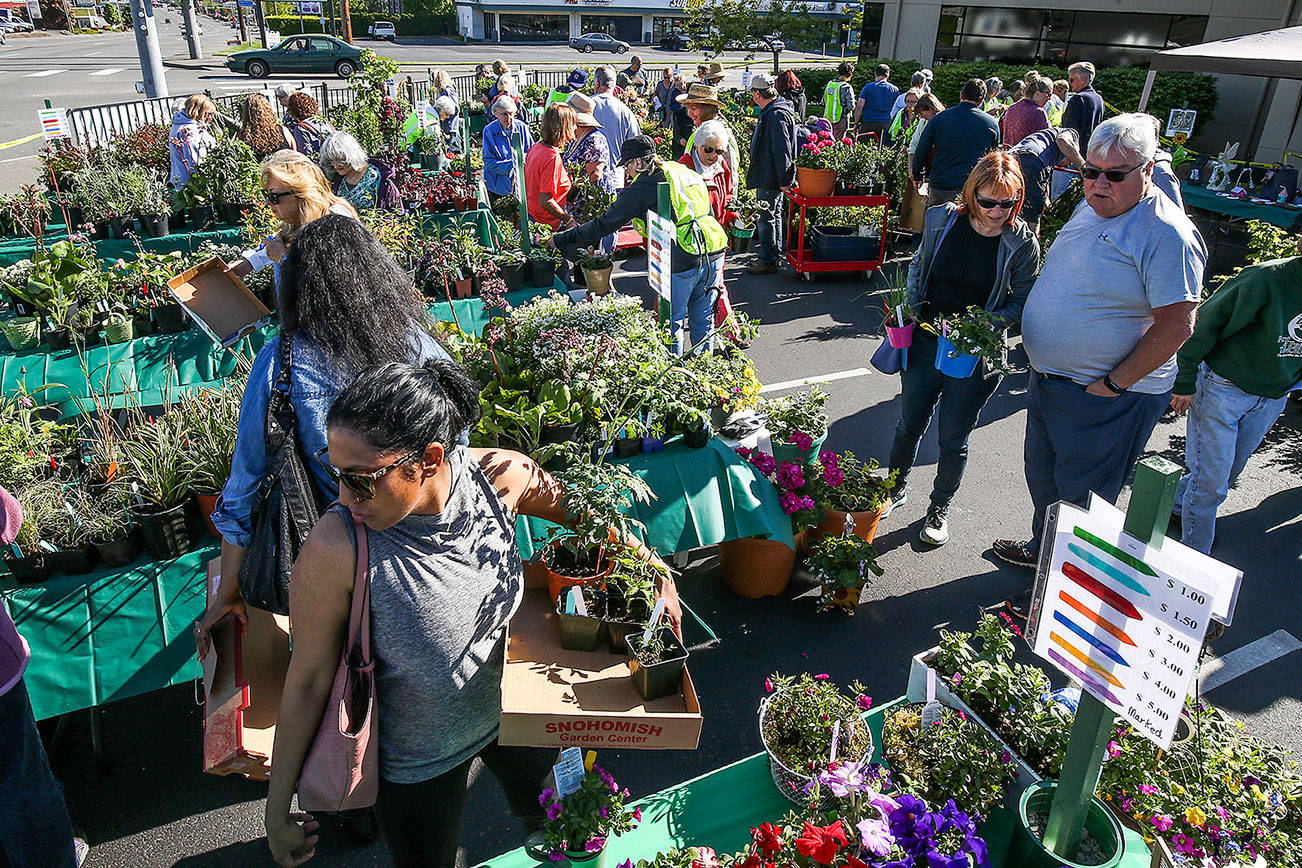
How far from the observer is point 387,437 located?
1.47m

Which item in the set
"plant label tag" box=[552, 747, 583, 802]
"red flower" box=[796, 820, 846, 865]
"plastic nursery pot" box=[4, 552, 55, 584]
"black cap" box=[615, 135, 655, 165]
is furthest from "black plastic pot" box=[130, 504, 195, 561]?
"black cap" box=[615, 135, 655, 165]

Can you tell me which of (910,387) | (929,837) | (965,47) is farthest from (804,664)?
(965,47)

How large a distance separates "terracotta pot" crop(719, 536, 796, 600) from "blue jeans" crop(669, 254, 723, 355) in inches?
53.8

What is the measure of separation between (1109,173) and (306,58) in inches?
1132

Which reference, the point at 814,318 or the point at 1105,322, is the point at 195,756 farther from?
the point at 814,318

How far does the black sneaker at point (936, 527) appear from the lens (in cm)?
412

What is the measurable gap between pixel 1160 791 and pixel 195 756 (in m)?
3.02

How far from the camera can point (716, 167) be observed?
559cm

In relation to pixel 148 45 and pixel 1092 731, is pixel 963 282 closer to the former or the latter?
pixel 1092 731

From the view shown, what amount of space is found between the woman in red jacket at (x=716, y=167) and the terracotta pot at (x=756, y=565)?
5.00 ft

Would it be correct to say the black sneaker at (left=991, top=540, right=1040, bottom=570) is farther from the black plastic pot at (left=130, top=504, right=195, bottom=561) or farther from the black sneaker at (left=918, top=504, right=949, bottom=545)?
the black plastic pot at (left=130, top=504, right=195, bottom=561)

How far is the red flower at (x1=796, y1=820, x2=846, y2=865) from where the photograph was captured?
5.05 ft

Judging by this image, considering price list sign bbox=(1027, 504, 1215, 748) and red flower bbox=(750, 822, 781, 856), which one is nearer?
price list sign bbox=(1027, 504, 1215, 748)

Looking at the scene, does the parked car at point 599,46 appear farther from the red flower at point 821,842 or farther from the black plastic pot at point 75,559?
the red flower at point 821,842
